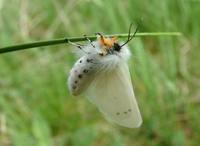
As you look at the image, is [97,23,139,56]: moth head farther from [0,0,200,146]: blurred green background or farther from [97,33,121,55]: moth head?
[0,0,200,146]: blurred green background

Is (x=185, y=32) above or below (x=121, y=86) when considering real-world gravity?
above

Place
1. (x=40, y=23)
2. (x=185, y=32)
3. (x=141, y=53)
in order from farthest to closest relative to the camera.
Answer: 1. (x=40, y=23)
2. (x=185, y=32)
3. (x=141, y=53)

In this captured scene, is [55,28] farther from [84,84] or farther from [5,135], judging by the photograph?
[84,84]

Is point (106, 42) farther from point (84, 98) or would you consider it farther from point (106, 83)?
point (84, 98)

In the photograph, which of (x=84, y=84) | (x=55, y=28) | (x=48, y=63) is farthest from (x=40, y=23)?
(x=84, y=84)

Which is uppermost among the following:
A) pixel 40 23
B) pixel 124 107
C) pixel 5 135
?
pixel 40 23

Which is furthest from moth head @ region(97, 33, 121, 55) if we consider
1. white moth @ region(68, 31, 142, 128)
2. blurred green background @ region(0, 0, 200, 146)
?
blurred green background @ region(0, 0, 200, 146)
